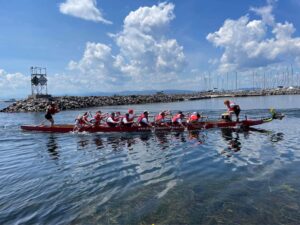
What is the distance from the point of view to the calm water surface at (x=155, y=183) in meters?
9.28

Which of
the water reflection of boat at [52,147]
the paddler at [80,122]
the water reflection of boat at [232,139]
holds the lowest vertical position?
the water reflection of boat at [52,147]

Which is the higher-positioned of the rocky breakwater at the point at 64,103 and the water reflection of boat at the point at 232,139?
the rocky breakwater at the point at 64,103

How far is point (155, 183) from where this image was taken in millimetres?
12039

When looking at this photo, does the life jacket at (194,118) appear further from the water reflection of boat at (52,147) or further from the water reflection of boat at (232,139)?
the water reflection of boat at (52,147)

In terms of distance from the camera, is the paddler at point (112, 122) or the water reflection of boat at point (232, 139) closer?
the water reflection of boat at point (232, 139)

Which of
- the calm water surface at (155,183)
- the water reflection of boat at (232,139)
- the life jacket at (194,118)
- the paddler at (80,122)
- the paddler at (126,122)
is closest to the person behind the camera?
the calm water surface at (155,183)

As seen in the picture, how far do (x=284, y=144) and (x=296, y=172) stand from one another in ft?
22.0

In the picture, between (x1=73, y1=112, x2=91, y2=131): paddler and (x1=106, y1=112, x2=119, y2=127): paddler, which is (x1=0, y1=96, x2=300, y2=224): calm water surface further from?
(x1=73, y1=112, x2=91, y2=131): paddler

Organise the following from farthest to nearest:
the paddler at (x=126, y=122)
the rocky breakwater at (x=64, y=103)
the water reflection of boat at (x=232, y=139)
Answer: the rocky breakwater at (x=64, y=103)
the paddler at (x=126, y=122)
the water reflection of boat at (x=232, y=139)

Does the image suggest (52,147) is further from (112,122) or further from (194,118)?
(194,118)

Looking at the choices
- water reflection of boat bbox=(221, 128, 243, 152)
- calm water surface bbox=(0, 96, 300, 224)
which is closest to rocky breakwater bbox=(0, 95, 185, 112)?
calm water surface bbox=(0, 96, 300, 224)

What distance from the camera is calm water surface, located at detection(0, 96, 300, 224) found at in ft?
30.5

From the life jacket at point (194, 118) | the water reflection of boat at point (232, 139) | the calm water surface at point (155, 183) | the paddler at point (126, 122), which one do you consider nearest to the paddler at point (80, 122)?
the paddler at point (126, 122)

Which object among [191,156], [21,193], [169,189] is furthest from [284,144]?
[21,193]
